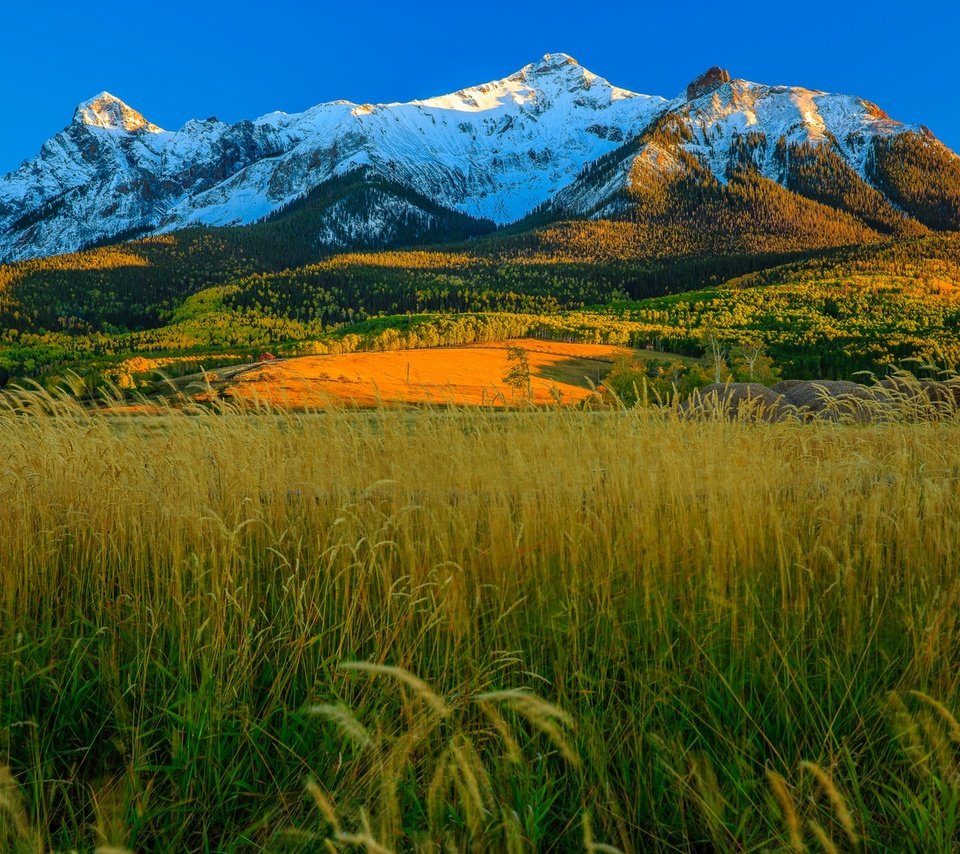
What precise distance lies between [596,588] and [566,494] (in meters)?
1.13

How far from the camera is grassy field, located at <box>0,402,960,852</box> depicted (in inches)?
91.0

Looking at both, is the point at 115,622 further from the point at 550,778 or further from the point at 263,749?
the point at 550,778

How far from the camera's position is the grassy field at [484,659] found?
7.58 feet

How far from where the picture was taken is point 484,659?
3.09 meters

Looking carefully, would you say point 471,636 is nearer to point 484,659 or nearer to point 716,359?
point 484,659

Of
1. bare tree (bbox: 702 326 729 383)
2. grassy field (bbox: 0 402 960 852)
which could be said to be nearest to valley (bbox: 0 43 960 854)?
grassy field (bbox: 0 402 960 852)

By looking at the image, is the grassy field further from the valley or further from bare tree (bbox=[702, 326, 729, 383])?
bare tree (bbox=[702, 326, 729, 383])

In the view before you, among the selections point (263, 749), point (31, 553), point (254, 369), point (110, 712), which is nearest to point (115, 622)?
point (110, 712)

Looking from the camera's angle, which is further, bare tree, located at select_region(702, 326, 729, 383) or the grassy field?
bare tree, located at select_region(702, 326, 729, 383)

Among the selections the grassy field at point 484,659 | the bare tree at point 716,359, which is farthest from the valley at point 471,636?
the bare tree at point 716,359

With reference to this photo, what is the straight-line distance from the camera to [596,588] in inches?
131

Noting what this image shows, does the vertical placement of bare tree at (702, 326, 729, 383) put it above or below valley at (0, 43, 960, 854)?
above

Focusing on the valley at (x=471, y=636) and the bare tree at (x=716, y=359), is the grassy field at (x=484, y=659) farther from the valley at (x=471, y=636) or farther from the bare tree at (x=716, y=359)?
the bare tree at (x=716, y=359)

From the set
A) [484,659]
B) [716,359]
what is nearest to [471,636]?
[484,659]
